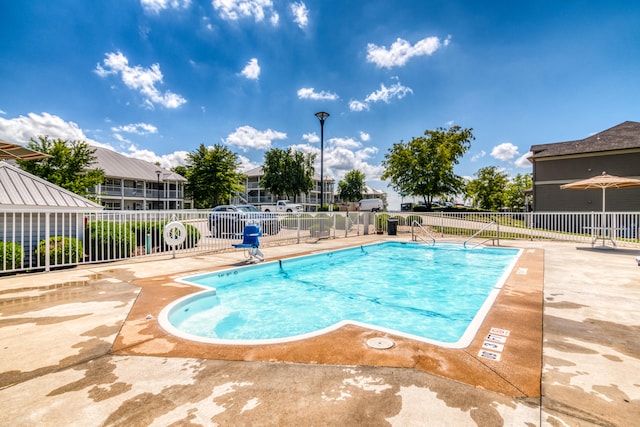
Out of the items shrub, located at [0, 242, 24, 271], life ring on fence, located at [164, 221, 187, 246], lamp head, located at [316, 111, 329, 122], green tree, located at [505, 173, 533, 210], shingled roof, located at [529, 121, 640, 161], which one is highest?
shingled roof, located at [529, 121, 640, 161]

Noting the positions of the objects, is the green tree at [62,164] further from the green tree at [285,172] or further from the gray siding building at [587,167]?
the gray siding building at [587,167]

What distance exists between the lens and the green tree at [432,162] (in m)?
26.3

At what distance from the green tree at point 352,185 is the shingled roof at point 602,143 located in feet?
134

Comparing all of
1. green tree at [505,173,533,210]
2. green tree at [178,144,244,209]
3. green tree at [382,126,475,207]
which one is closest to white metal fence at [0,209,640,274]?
green tree at [382,126,475,207]

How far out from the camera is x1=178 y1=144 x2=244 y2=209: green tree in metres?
34.3

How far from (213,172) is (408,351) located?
3531 cm

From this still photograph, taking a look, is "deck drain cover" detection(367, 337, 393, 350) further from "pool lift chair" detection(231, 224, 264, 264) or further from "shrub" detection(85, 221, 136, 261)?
"shrub" detection(85, 221, 136, 261)

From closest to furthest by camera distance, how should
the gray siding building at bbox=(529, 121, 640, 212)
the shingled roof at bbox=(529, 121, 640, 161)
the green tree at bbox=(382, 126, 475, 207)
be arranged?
the gray siding building at bbox=(529, 121, 640, 212), the shingled roof at bbox=(529, 121, 640, 161), the green tree at bbox=(382, 126, 475, 207)

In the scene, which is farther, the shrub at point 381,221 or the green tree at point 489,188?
the green tree at point 489,188

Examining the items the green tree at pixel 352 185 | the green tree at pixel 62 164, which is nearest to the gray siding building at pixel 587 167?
the green tree at pixel 62 164

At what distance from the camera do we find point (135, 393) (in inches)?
83.7

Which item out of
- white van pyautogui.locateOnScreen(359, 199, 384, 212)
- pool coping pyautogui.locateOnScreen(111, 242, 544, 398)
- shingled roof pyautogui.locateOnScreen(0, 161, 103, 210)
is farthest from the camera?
white van pyautogui.locateOnScreen(359, 199, 384, 212)

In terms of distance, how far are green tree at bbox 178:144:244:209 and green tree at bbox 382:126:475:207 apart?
1993 centimetres

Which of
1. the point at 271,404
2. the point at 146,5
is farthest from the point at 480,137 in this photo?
the point at 271,404
